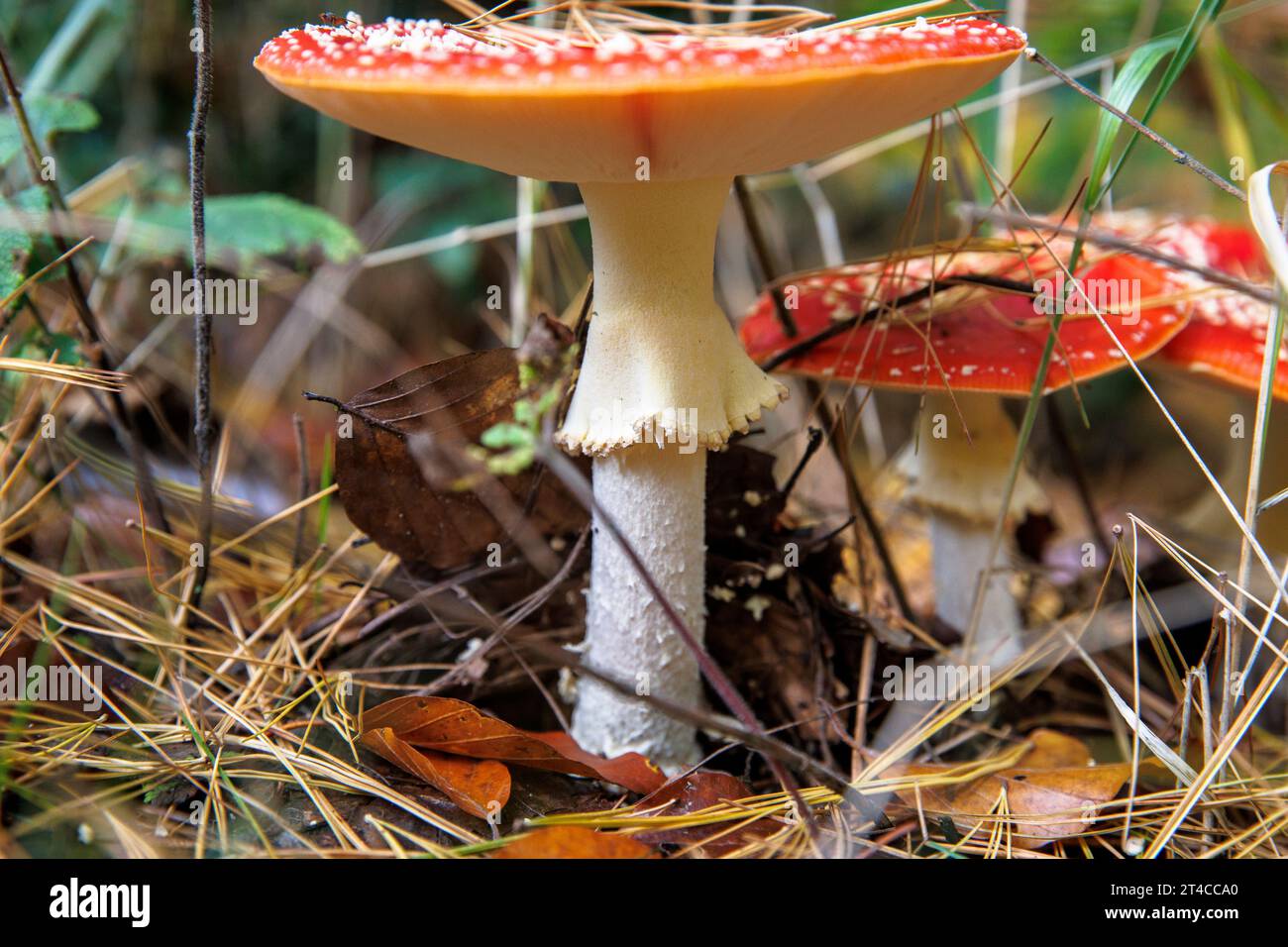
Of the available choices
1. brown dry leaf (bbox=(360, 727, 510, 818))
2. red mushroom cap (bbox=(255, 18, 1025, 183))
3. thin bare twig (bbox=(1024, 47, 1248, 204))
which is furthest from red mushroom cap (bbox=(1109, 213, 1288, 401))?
brown dry leaf (bbox=(360, 727, 510, 818))

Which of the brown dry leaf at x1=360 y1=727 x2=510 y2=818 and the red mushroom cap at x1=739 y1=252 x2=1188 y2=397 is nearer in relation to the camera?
the brown dry leaf at x1=360 y1=727 x2=510 y2=818

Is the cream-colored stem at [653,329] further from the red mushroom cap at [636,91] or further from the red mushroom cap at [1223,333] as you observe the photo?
the red mushroom cap at [1223,333]

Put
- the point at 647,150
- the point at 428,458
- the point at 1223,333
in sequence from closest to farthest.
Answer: the point at 647,150 → the point at 428,458 → the point at 1223,333

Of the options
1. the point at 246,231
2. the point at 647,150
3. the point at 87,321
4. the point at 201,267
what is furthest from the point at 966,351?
the point at 87,321

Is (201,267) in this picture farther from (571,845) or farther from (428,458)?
(571,845)

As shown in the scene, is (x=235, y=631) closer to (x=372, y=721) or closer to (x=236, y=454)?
(x=372, y=721)

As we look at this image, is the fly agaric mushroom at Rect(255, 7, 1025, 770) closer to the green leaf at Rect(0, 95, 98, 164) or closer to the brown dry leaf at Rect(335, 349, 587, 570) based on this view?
the brown dry leaf at Rect(335, 349, 587, 570)

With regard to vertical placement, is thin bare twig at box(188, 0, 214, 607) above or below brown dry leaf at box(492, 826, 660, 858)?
above
